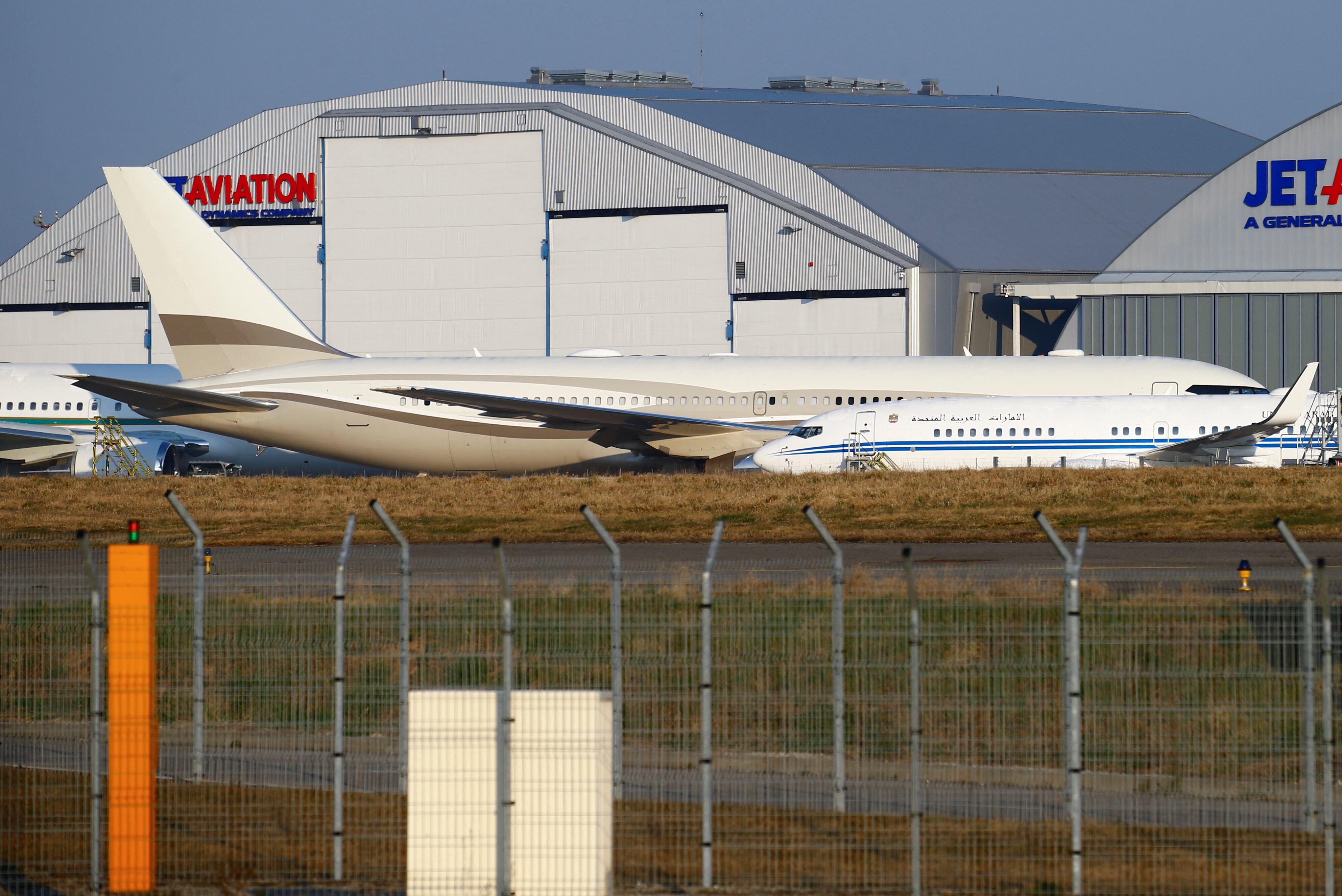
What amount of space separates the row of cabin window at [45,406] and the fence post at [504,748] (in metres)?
45.8

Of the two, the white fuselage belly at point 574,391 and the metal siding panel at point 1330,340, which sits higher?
the metal siding panel at point 1330,340

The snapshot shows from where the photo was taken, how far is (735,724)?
52.6 feet

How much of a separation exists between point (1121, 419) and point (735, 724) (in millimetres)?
25486

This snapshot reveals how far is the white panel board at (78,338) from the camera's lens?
7362 centimetres

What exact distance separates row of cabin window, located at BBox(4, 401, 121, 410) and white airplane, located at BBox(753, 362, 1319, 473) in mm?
25461

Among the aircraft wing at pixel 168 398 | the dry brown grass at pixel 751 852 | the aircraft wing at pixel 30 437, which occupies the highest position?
the aircraft wing at pixel 168 398

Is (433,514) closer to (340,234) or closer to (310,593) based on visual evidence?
(310,593)

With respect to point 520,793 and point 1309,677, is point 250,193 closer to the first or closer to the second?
point 520,793

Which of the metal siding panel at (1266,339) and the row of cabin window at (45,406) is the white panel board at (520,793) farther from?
the metal siding panel at (1266,339)

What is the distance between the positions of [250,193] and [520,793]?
65404mm

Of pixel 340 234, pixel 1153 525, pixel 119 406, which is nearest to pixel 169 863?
pixel 1153 525

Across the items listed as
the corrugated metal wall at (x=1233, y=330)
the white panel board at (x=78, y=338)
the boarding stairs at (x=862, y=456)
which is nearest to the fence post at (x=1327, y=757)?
the boarding stairs at (x=862, y=456)

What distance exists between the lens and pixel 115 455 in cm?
4994

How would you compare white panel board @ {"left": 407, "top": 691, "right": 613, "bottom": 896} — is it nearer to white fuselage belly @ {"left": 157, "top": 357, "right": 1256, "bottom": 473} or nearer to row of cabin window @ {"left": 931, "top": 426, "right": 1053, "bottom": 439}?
row of cabin window @ {"left": 931, "top": 426, "right": 1053, "bottom": 439}
